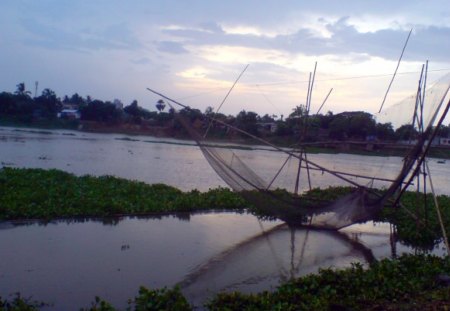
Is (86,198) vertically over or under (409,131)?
under

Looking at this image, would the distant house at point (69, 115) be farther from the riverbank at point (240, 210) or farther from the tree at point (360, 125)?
the riverbank at point (240, 210)

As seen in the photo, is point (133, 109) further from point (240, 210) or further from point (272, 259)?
point (272, 259)

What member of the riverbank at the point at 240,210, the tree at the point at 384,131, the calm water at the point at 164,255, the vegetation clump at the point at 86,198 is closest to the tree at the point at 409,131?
the riverbank at the point at 240,210

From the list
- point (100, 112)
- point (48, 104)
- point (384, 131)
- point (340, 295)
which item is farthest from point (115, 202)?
point (48, 104)

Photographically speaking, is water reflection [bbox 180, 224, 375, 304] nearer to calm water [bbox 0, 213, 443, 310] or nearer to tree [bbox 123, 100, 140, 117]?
calm water [bbox 0, 213, 443, 310]

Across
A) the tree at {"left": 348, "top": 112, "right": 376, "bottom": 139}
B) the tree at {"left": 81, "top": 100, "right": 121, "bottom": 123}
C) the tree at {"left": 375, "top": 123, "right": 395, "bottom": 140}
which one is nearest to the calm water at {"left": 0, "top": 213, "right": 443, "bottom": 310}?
the tree at {"left": 375, "top": 123, "right": 395, "bottom": 140}

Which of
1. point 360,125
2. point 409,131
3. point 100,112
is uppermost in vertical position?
point 100,112

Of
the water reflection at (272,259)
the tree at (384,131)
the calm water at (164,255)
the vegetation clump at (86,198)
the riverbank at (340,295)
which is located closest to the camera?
the riverbank at (340,295)

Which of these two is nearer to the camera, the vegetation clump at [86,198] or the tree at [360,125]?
the vegetation clump at [86,198]

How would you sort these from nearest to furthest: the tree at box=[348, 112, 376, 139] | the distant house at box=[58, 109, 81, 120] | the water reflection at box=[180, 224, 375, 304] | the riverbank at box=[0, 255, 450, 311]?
1. the riverbank at box=[0, 255, 450, 311]
2. the water reflection at box=[180, 224, 375, 304]
3. the tree at box=[348, 112, 376, 139]
4. the distant house at box=[58, 109, 81, 120]

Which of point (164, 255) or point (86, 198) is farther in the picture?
point (86, 198)

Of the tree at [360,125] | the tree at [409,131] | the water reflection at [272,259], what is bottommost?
the water reflection at [272,259]

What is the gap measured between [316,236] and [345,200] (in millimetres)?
1086

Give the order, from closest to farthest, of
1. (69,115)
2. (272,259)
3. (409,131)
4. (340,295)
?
(340,295)
(272,259)
(409,131)
(69,115)
